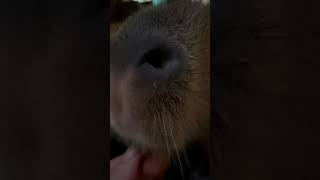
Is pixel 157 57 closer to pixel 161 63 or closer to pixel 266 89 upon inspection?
pixel 161 63

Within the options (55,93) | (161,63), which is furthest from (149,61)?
(55,93)

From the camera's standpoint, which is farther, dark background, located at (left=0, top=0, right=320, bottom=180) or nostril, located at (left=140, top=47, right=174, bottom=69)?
nostril, located at (left=140, top=47, right=174, bottom=69)

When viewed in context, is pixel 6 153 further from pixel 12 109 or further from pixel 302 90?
pixel 302 90

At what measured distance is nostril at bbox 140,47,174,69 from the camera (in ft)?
1.53

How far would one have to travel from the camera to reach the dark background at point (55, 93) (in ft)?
1.18

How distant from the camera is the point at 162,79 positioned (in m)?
0.46

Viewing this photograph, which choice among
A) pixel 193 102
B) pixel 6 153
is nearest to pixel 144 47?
pixel 193 102

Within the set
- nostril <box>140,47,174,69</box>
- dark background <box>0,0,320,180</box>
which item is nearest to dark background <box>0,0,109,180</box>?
dark background <box>0,0,320,180</box>

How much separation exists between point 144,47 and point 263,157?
204 millimetres

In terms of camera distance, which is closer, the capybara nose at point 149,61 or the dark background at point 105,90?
the dark background at point 105,90

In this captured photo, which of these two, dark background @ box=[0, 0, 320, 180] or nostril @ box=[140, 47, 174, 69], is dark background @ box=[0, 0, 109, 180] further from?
nostril @ box=[140, 47, 174, 69]

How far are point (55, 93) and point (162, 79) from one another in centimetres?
14

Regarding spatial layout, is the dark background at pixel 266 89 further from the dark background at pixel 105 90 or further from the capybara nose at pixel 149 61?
the capybara nose at pixel 149 61

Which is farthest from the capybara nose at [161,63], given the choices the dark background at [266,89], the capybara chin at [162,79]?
the dark background at [266,89]
